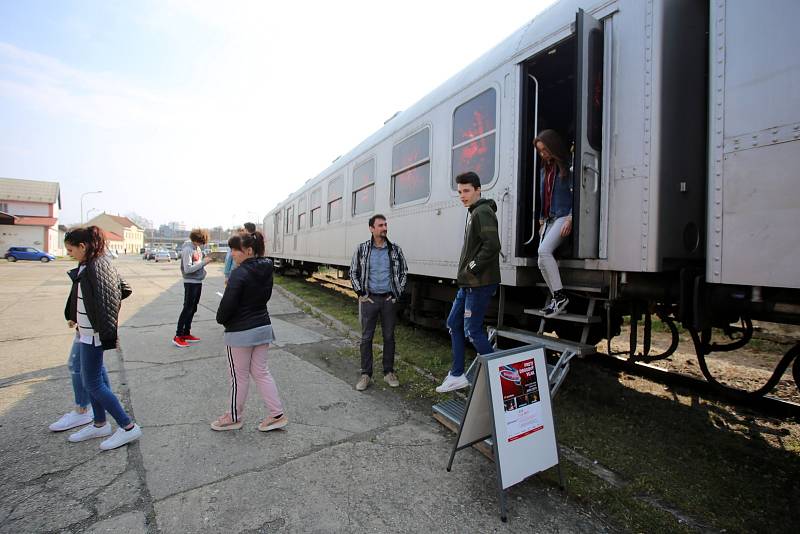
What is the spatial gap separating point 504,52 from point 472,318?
2675mm

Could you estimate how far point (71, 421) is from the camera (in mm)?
3146

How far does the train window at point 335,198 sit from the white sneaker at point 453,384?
5645 mm

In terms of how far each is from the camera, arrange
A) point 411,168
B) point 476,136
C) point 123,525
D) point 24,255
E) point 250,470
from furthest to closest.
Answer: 1. point 24,255
2. point 411,168
3. point 476,136
4. point 250,470
5. point 123,525

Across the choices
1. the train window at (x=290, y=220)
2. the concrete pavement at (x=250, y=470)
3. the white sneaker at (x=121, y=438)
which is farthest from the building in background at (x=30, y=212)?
the white sneaker at (x=121, y=438)

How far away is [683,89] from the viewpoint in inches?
120

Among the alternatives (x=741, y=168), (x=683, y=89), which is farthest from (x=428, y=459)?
(x=683, y=89)

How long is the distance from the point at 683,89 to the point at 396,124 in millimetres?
4095

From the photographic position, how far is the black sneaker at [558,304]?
3.42 metres

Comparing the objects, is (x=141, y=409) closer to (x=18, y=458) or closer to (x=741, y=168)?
(x=18, y=458)

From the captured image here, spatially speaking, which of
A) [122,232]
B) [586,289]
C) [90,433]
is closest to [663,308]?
[586,289]

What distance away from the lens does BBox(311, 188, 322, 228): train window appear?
10539 millimetres

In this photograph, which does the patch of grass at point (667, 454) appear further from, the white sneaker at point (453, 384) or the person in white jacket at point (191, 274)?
the person in white jacket at point (191, 274)

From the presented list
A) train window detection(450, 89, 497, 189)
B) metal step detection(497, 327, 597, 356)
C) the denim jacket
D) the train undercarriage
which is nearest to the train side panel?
the train undercarriage

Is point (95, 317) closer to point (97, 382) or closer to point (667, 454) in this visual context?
point (97, 382)
